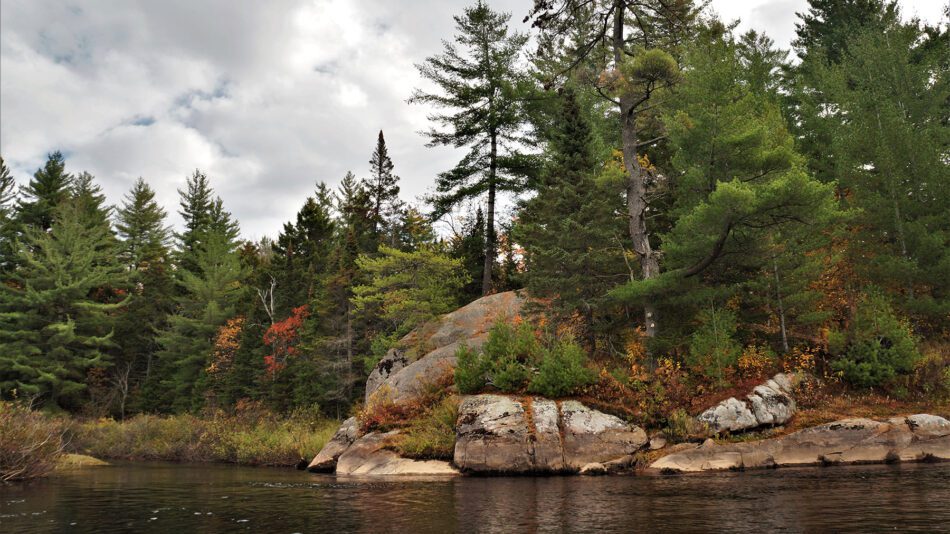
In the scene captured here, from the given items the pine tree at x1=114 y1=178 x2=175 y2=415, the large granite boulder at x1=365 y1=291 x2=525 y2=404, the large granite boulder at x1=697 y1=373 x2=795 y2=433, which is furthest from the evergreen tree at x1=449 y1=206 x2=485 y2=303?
the pine tree at x1=114 y1=178 x2=175 y2=415

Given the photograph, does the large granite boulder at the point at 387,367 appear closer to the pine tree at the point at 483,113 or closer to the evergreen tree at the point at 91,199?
the pine tree at the point at 483,113

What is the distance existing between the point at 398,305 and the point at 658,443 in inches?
605

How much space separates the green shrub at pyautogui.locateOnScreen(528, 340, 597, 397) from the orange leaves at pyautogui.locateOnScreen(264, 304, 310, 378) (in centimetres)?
2494

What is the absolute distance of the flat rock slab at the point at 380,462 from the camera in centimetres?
1731

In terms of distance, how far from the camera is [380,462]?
18.6 metres

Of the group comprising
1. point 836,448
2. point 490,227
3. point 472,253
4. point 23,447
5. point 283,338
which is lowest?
point 836,448

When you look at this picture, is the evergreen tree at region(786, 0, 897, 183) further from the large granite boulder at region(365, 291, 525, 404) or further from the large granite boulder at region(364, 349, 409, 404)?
the large granite boulder at region(364, 349, 409, 404)

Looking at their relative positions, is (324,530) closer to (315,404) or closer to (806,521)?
(806,521)

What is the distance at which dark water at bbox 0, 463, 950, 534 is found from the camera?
25.8 ft

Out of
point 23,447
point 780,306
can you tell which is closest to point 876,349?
point 780,306

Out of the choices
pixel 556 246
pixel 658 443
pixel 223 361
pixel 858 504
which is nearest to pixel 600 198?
pixel 556 246

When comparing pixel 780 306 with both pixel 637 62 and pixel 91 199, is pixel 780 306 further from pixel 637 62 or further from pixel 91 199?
pixel 91 199

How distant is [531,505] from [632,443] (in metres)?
7.29

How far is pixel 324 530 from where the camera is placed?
26.5 feet
